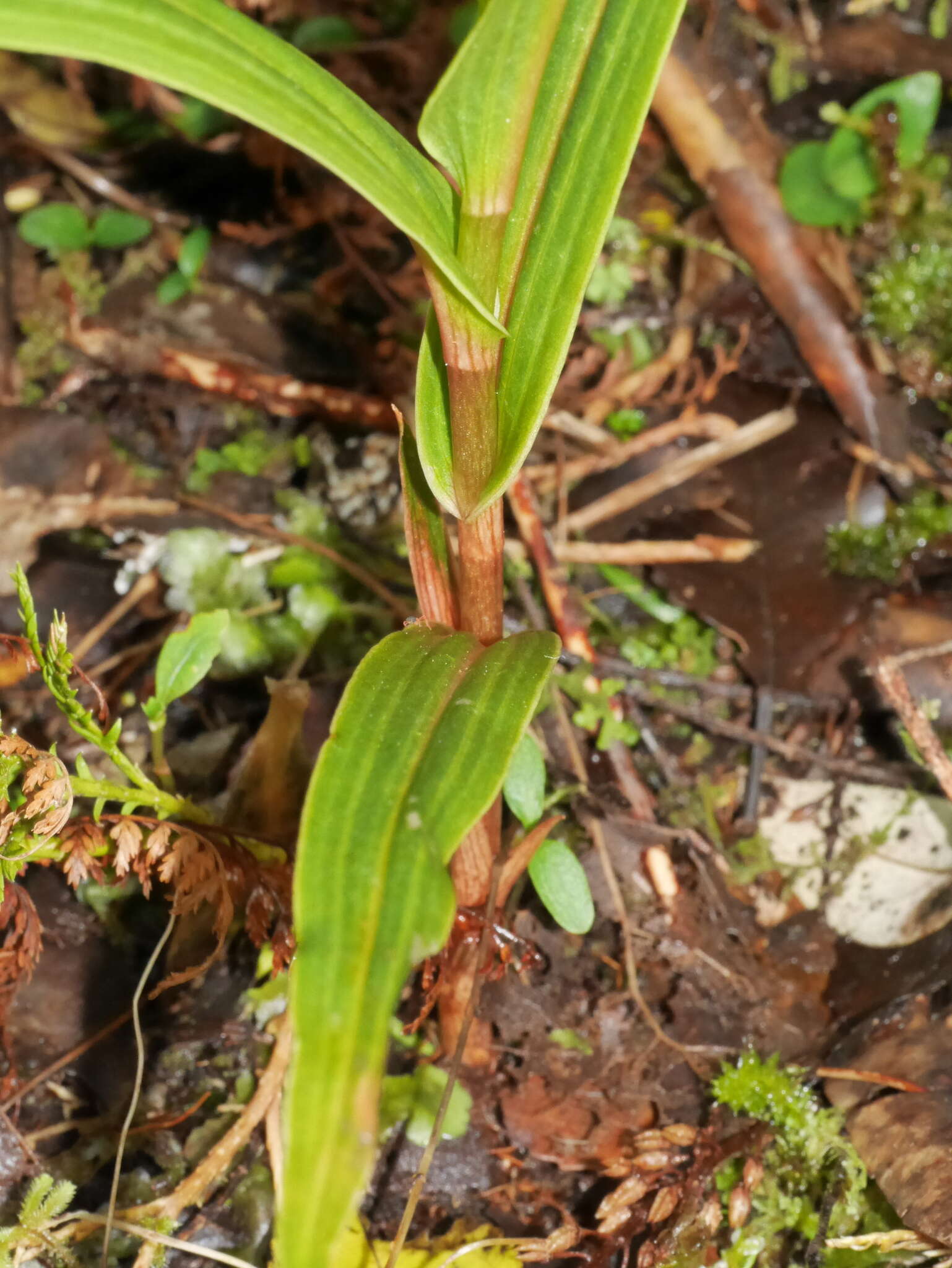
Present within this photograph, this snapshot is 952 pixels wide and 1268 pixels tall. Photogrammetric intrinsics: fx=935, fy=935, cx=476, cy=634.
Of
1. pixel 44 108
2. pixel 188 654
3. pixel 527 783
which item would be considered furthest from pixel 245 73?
pixel 44 108

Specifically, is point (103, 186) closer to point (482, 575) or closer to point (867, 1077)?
point (482, 575)

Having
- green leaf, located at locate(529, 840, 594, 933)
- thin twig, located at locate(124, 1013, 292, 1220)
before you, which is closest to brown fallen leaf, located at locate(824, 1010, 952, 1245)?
green leaf, located at locate(529, 840, 594, 933)

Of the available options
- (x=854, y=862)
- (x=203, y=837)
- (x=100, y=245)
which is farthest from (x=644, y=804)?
(x=100, y=245)

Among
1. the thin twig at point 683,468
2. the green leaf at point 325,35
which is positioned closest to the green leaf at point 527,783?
the thin twig at point 683,468

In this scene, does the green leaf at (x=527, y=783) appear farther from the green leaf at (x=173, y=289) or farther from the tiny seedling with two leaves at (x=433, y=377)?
the green leaf at (x=173, y=289)

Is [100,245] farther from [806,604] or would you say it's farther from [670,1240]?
[670,1240]

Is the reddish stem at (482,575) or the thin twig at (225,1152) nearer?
the reddish stem at (482,575)
